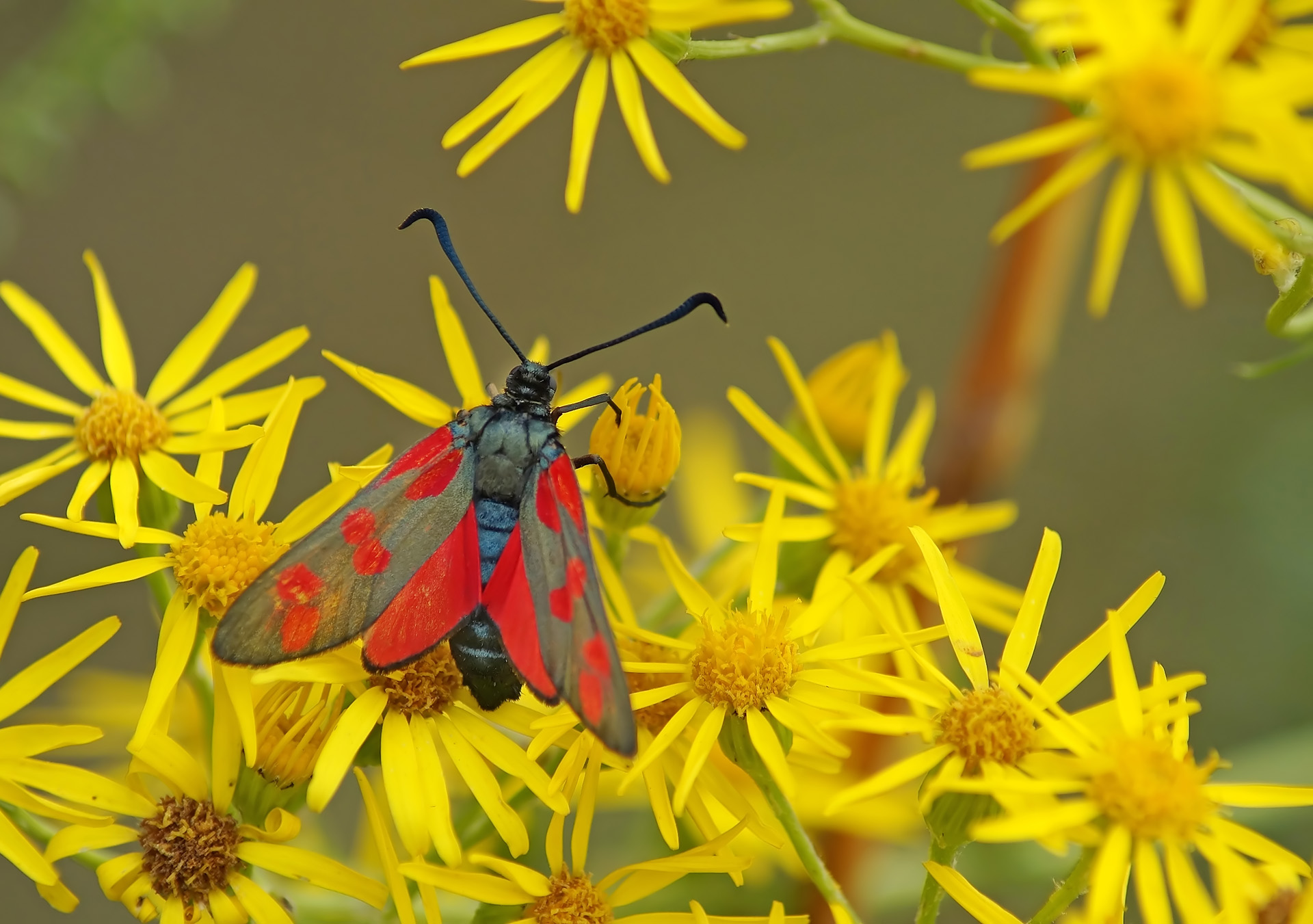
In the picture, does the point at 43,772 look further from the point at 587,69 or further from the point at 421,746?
the point at 587,69

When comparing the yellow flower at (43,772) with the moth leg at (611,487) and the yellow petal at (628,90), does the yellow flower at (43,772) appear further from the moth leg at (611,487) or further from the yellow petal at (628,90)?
the yellow petal at (628,90)

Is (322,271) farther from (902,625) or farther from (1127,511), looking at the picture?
(902,625)

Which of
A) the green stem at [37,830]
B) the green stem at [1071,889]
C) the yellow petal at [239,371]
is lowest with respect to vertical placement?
the green stem at [1071,889]

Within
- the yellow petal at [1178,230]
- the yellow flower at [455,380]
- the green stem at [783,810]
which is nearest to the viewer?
the yellow petal at [1178,230]

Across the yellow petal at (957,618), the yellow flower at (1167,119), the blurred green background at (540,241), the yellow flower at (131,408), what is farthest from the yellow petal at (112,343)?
the blurred green background at (540,241)

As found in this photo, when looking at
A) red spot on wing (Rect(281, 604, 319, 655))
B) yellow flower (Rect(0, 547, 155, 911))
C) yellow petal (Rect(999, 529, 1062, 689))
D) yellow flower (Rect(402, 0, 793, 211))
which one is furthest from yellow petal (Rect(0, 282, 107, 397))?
yellow petal (Rect(999, 529, 1062, 689))

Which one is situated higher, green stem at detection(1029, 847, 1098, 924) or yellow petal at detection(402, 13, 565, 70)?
yellow petal at detection(402, 13, 565, 70)

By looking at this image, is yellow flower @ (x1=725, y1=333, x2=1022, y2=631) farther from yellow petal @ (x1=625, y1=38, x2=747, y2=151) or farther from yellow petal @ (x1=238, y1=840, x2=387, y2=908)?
yellow petal @ (x1=238, y1=840, x2=387, y2=908)
